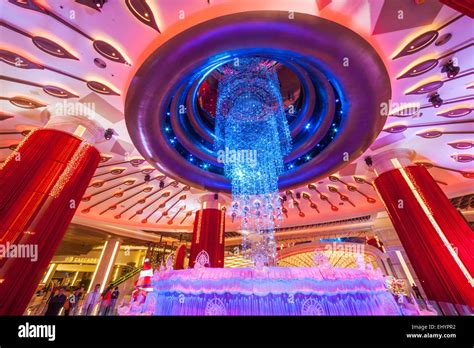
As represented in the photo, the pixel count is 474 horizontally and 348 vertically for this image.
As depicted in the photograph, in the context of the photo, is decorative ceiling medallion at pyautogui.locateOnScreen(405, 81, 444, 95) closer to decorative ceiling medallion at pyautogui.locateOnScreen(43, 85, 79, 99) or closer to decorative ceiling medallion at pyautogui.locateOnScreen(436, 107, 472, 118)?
decorative ceiling medallion at pyautogui.locateOnScreen(436, 107, 472, 118)

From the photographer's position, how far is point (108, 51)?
3557mm

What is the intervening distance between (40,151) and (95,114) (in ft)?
4.37

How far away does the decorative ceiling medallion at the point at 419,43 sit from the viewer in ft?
10.7

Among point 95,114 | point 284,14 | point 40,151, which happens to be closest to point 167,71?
point 284,14

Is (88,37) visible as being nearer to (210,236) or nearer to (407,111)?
(210,236)

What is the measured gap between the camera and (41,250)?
3.84 meters

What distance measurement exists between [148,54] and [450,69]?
523cm

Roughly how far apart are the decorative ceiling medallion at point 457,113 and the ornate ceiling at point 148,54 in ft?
0.06

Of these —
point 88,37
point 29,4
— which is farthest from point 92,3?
point 29,4

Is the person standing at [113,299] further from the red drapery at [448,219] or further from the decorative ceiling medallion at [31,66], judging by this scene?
the red drapery at [448,219]

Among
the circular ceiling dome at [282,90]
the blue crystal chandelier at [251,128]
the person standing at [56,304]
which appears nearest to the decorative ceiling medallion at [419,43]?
the circular ceiling dome at [282,90]

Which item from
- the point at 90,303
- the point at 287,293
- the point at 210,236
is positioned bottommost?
the point at 90,303

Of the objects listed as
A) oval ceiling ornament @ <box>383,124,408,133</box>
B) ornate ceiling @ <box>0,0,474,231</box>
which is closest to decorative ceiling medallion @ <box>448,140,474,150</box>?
ornate ceiling @ <box>0,0,474,231</box>

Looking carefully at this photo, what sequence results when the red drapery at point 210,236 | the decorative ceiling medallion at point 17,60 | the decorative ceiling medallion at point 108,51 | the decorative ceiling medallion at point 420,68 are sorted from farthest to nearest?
1. the red drapery at point 210,236
2. the decorative ceiling medallion at point 420,68
3. the decorative ceiling medallion at point 17,60
4. the decorative ceiling medallion at point 108,51
